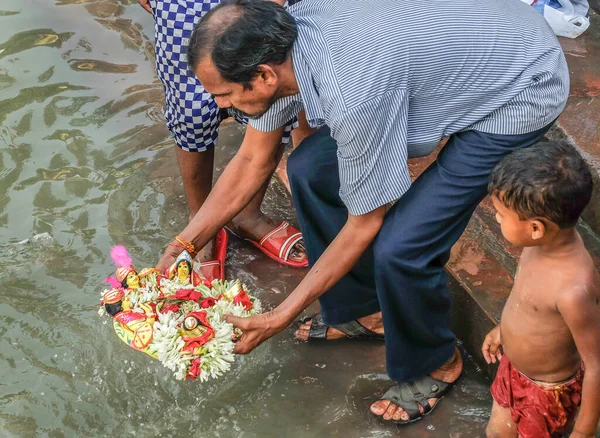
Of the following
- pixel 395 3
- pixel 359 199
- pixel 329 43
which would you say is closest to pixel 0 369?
pixel 359 199

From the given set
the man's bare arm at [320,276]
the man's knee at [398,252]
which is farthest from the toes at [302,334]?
the man's knee at [398,252]

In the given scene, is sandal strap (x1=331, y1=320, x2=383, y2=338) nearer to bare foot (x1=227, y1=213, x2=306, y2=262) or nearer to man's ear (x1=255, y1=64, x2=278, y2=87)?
bare foot (x1=227, y1=213, x2=306, y2=262)

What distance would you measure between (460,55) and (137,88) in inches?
134

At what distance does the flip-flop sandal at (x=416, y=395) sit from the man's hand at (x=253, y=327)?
0.66 meters

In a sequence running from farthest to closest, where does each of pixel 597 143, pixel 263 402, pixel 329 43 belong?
pixel 597 143, pixel 263 402, pixel 329 43

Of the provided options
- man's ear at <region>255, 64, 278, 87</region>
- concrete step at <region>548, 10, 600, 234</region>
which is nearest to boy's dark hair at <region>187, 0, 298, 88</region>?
man's ear at <region>255, 64, 278, 87</region>

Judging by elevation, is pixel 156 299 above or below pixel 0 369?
above

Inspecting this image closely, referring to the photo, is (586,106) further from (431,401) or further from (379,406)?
(379,406)

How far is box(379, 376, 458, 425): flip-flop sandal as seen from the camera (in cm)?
319

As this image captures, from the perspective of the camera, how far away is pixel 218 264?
393 cm

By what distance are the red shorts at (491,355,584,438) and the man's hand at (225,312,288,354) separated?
2.84 feet

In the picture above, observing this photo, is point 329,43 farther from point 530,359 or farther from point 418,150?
point 530,359

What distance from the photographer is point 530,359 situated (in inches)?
106

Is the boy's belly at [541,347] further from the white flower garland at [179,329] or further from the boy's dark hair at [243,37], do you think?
the boy's dark hair at [243,37]
